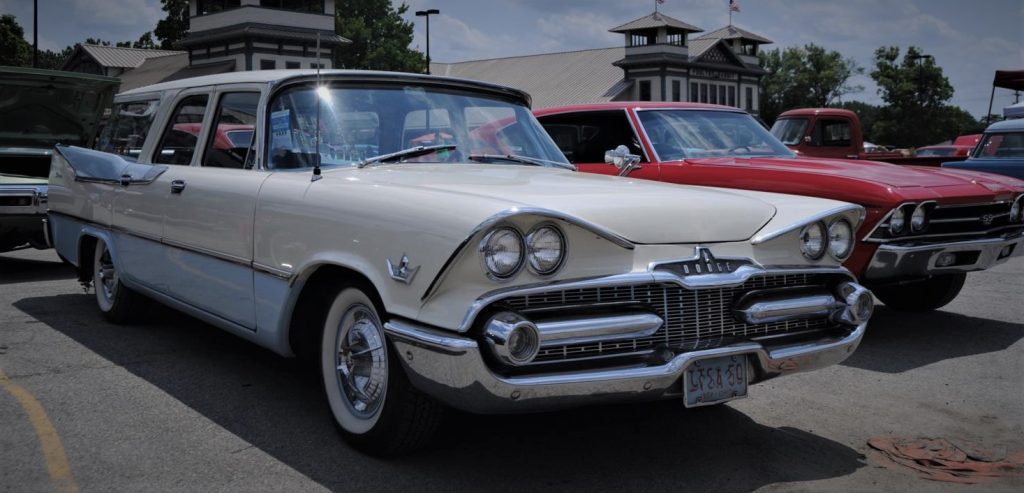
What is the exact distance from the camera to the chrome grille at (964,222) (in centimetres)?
643

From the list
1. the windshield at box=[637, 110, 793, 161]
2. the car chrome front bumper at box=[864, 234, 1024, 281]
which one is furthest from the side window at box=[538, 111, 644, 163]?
the car chrome front bumper at box=[864, 234, 1024, 281]

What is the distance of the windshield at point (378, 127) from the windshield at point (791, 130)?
865 cm

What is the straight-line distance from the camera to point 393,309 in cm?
358

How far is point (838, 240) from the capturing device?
433cm

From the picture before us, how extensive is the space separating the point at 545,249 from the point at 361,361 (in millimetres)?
1020

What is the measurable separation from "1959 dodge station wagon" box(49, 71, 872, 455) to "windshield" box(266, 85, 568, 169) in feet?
0.04

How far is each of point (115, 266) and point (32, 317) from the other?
1.17m

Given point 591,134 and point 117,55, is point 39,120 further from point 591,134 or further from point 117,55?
point 117,55

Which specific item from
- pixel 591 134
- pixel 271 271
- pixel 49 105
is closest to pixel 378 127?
pixel 271 271

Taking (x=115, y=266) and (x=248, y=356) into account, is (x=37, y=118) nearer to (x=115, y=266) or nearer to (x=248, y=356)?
(x=115, y=266)

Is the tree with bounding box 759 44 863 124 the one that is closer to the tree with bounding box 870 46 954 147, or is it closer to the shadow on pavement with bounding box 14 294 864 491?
the tree with bounding box 870 46 954 147

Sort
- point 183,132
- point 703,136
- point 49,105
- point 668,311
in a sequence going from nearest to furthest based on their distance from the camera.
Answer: point 668,311
point 183,132
point 703,136
point 49,105

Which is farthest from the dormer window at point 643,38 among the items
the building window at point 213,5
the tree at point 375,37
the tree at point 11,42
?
the tree at point 11,42

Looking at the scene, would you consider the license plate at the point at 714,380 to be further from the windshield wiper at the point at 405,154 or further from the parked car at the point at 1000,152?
the parked car at the point at 1000,152
